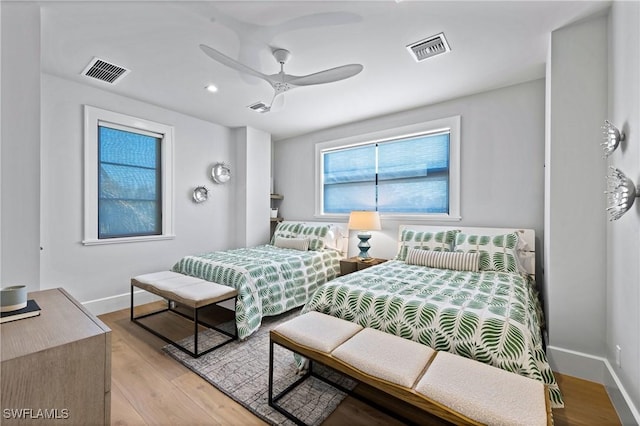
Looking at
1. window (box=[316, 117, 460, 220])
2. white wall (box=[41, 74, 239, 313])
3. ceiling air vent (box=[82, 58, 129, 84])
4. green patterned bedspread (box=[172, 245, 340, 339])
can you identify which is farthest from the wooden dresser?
window (box=[316, 117, 460, 220])

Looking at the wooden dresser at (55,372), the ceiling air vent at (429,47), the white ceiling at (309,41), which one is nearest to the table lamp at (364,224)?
the white ceiling at (309,41)

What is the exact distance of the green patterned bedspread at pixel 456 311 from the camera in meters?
1.44

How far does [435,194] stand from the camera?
357 cm

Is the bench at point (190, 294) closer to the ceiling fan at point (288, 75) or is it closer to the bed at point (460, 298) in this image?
the bed at point (460, 298)

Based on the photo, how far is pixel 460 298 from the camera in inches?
73.9

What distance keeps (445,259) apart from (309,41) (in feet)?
7.82

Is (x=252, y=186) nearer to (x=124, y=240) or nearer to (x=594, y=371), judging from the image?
(x=124, y=240)

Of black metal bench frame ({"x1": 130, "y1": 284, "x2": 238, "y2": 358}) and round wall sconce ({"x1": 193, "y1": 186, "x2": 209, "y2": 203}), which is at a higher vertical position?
round wall sconce ({"x1": 193, "y1": 186, "x2": 209, "y2": 203})

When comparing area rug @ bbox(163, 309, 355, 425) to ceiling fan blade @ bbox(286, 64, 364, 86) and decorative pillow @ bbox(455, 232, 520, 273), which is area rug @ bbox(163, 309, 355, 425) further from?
ceiling fan blade @ bbox(286, 64, 364, 86)

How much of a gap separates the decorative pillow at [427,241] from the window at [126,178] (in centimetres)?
318

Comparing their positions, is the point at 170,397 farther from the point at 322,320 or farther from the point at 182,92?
the point at 182,92

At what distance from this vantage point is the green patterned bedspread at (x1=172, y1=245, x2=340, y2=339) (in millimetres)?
2648

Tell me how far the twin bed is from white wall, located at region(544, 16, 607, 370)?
9.3 inches

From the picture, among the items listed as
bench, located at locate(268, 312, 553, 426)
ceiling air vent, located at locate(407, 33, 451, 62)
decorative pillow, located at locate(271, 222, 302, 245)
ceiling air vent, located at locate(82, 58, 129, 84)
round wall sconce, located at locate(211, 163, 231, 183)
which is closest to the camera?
bench, located at locate(268, 312, 553, 426)
